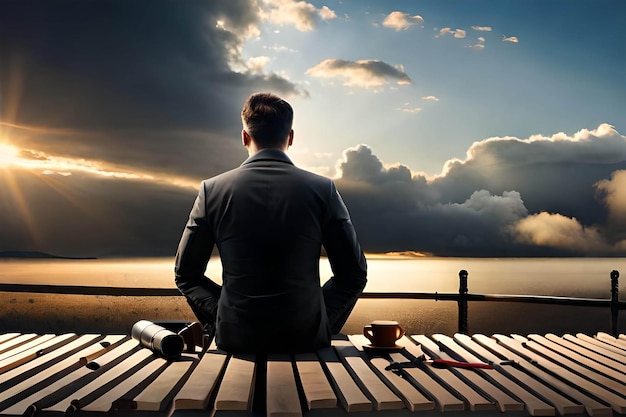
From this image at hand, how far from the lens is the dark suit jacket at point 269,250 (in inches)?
131

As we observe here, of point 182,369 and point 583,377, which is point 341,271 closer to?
point 182,369

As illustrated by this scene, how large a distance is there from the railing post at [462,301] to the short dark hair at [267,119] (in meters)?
4.78

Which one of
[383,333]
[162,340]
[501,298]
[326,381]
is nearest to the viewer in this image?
[326,381]

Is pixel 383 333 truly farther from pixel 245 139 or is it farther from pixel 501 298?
pixel 501 298

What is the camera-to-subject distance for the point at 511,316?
179250 millimetres

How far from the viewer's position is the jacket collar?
3.59m

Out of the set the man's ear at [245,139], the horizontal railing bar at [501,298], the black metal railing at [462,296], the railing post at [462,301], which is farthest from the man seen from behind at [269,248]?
the railing post at [462,301]

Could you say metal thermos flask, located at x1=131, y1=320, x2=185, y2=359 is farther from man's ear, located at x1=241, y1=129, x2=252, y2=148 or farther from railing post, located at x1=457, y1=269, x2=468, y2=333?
railing post, located at x1=457, y1=269, x2=468, y2=333

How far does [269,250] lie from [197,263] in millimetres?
576

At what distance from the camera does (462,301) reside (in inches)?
307

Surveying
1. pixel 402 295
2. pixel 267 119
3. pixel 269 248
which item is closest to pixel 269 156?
pixel 267 119

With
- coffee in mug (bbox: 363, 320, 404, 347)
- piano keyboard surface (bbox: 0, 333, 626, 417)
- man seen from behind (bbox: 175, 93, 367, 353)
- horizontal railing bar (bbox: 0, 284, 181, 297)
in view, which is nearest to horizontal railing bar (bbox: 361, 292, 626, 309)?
horizontal railing bar (bbox: 0, 284, 181, 297)

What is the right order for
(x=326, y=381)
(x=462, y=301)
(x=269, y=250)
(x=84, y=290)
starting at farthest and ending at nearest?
(x=84, y=290) → (x=462, y=301) → (x=269, y=250) → (x=326, y=381)

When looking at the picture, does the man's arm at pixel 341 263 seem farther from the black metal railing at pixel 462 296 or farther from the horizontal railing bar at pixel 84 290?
the horizontal railing bar at pixel 84 290
